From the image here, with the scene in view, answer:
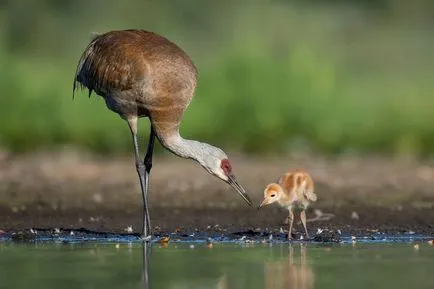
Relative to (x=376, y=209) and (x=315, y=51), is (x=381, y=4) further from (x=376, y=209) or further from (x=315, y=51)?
(x=376, y=209)

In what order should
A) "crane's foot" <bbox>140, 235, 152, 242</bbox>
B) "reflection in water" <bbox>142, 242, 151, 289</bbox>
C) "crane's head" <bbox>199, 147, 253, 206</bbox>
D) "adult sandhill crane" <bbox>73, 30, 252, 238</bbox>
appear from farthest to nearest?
"adult sandhill crane" <bbox>73, 30, 252, 238</bbox> → "crane's head" <bbox>199, 147, 253, 206</bbox> → "crane's foot" <bbox>140, 235, 152, 242</bbox> → "reflection in water" <bbox>142, 242, 151, 289</bbox>

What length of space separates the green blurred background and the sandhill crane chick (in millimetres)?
3817

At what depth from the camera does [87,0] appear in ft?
66.8

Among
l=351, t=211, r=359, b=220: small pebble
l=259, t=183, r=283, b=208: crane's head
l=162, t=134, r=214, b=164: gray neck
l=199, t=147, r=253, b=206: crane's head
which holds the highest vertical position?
l=162, t=134, r=214, b=164: gray neck

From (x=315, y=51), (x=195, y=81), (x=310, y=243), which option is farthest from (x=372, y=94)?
(x=310, y=243)

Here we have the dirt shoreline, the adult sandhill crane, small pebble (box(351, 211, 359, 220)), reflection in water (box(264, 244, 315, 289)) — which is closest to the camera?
reflection in water (box(264, 244, 315, 289))

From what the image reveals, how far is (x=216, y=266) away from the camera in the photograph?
381 inches

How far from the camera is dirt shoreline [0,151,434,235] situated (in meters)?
12.7

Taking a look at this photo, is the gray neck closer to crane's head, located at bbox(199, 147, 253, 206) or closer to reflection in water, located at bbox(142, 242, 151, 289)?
crane's head, located at bbox(199, 147, 253, 206)

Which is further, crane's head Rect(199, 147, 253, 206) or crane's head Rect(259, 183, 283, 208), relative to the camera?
crane's head Rect(199, 147, 253, 206)

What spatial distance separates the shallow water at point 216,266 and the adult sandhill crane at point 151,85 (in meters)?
1.23

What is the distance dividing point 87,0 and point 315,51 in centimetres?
366

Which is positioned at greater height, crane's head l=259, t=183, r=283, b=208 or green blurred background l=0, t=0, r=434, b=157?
green blurred background l=0, t=0, r=434, b=157

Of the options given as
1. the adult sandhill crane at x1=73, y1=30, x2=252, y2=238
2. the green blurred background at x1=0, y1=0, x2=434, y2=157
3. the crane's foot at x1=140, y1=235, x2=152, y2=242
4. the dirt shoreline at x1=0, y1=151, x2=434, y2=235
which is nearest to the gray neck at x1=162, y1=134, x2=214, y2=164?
the adult sandhill crane at x1=73, y1=30, x2=252, y2=238
